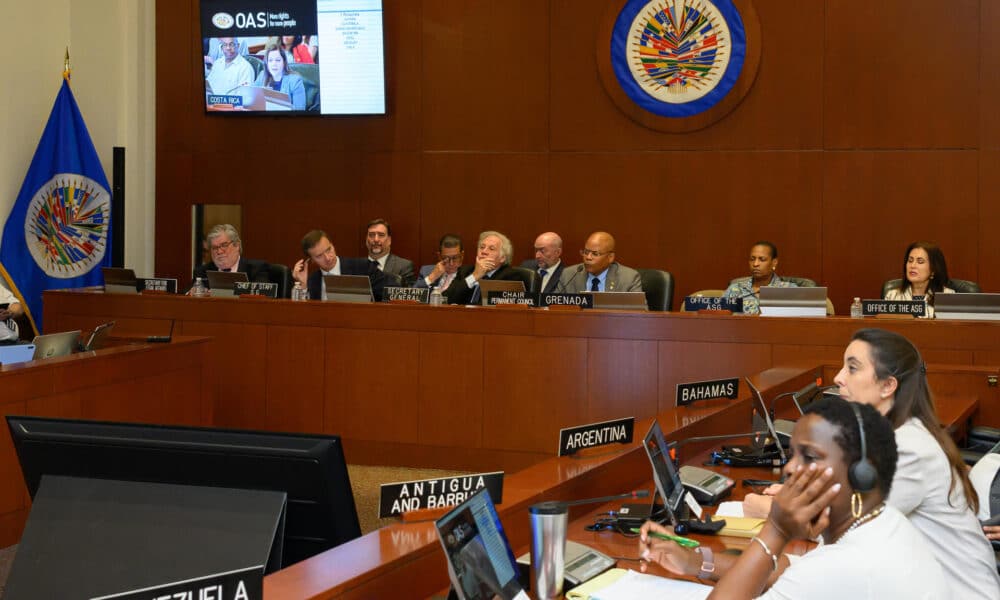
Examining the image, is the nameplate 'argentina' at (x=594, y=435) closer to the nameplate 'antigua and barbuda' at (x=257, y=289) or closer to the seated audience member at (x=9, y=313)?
the seated audience member at (x=9, y=313)

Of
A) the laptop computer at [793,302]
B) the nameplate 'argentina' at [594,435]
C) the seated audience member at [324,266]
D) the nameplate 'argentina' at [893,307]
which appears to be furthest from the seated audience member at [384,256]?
the nameplate 'argentina' at [594,435]

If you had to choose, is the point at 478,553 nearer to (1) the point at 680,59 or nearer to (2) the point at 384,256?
(2) the point at 384,256

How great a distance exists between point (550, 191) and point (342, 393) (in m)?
2.69

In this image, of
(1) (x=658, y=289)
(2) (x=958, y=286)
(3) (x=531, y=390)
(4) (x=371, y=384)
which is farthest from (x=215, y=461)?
(2) (x=958, y=286)

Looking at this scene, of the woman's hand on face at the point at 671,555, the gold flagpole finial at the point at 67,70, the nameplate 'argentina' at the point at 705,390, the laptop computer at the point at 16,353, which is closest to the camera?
the woman's hand on face at the point at 671,555

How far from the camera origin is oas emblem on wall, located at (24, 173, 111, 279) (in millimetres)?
7996

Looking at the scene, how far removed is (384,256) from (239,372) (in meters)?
1.70

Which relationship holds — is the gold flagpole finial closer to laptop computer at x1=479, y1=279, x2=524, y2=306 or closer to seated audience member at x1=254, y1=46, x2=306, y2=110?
seated audience member at x1=254, y1=46, x2=306, y2=110

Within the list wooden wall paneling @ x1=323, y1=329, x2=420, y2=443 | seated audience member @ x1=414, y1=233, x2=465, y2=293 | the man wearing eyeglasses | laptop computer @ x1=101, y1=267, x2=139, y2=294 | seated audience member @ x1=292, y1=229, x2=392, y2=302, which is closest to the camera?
wooden wall paneling @ x1=323, y1=329, x2=420, y2=443

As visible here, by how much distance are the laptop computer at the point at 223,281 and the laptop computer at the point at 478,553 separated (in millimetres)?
5447

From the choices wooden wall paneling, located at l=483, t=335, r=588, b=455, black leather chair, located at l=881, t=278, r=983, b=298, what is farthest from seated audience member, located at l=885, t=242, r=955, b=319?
wooden wall paneling, located at l=483, t=335, r=588, b=455

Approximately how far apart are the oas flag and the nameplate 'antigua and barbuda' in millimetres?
1982

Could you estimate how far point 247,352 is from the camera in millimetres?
6398

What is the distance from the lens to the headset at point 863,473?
1.64 meters
